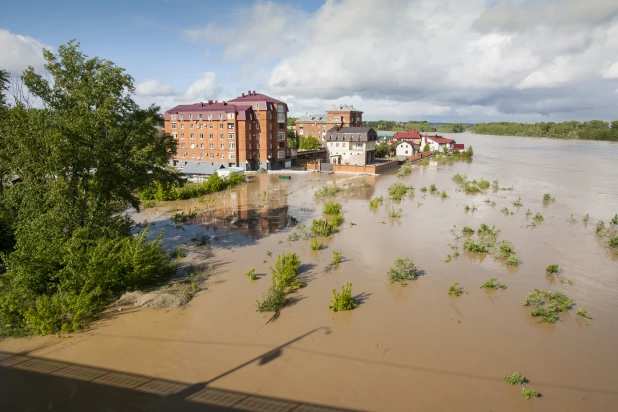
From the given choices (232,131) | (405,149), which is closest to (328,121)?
(405,149)

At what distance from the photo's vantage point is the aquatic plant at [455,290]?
13.3 meters

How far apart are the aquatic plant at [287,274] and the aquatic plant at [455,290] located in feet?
17.7

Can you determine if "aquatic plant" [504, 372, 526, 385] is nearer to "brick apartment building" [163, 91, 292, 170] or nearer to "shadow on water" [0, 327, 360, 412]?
"shadow on water" [0, 327, 360, 412]

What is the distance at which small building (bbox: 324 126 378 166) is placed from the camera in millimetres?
52869

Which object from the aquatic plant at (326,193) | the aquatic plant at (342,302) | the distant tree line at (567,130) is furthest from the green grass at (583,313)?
the distant tree line at (567,130)

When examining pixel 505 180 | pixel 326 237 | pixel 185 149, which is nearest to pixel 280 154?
pixel 185 149

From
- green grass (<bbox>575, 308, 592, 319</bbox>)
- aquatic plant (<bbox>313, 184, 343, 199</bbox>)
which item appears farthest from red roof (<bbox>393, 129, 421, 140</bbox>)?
green grass (<bbox>575, 308, 592, 319</bbox>)

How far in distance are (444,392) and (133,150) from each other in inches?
486

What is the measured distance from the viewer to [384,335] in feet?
34.9

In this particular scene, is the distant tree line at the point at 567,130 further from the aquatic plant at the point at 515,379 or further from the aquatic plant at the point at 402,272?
the aquatic plant at the point at 515,379

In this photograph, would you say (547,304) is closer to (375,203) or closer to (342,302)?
(342,302)

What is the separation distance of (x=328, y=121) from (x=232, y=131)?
33001 millimetres

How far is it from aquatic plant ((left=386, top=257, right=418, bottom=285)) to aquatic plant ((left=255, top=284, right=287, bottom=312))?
4623mm

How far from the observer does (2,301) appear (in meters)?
10.5
